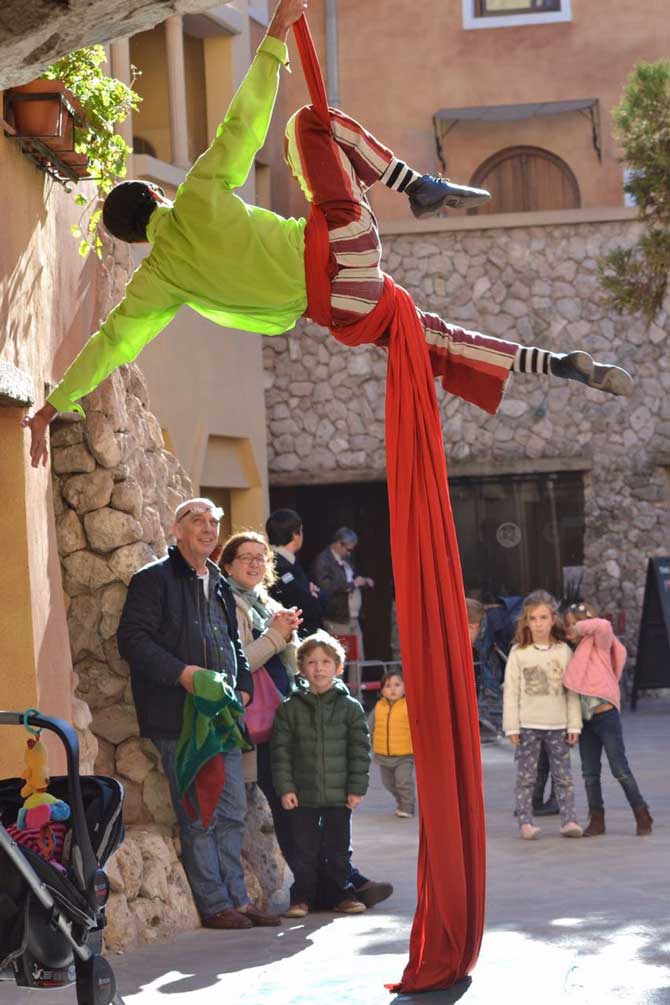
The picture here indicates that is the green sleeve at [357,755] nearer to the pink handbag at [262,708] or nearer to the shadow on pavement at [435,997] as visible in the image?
the pink handbag at [262,708]

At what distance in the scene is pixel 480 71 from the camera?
18578mm

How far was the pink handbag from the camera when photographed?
288 inches

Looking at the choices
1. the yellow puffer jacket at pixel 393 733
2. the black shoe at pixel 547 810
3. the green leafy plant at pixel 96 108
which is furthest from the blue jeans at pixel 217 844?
the black shoe at pixel 547 810

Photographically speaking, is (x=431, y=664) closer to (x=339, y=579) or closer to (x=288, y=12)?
(x=288, y=12)

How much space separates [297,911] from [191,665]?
1.16 metres

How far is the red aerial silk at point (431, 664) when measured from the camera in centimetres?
536

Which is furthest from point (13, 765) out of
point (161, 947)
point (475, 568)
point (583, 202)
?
point (583, 202)

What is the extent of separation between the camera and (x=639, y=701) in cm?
1677

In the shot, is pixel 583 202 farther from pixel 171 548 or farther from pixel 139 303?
pixel 139 303

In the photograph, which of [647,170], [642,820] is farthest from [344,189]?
[647,170]

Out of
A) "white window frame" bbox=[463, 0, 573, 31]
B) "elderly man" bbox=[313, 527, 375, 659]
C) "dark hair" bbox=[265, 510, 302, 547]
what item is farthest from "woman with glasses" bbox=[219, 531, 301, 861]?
"white window frame" bbox=[463, 0, 573, 31]

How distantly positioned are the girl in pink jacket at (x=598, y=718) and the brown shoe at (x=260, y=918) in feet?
8.66

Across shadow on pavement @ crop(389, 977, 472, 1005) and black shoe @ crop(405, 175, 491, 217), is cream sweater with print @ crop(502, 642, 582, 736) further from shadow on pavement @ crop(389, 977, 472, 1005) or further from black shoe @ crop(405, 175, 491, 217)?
black shoe @ crop(405, 175, 491, 217)

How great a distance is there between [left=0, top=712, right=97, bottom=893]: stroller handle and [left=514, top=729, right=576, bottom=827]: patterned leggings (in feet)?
16.3
